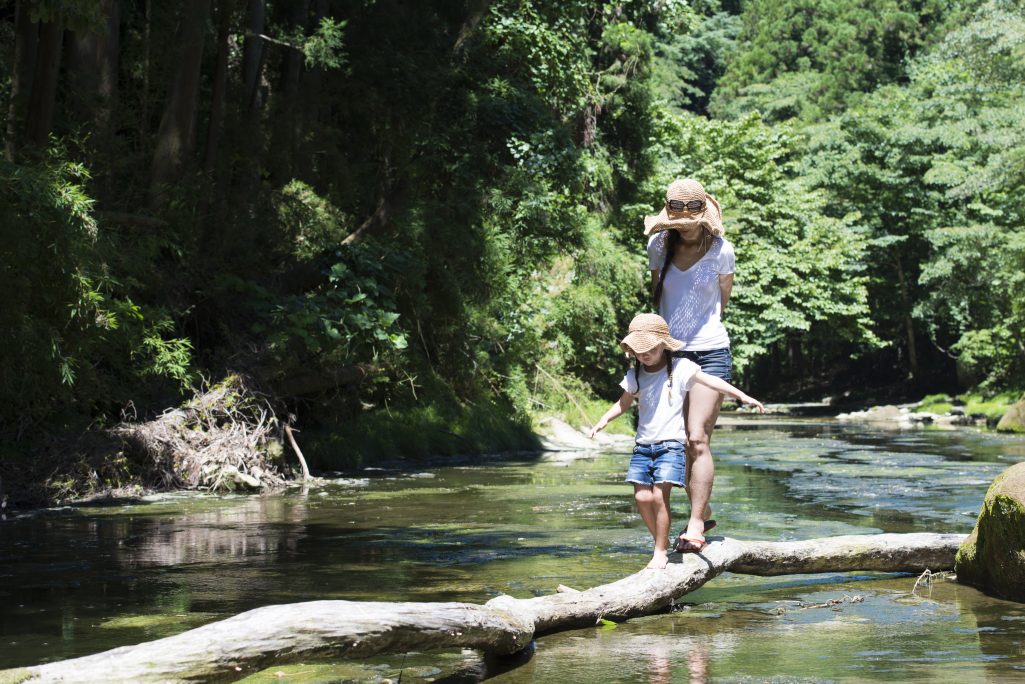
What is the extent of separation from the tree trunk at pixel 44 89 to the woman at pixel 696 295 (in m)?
7.77

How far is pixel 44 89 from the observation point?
1203cm

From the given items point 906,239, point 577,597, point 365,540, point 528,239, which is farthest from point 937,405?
point 577,597

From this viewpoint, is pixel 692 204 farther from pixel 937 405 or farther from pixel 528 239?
pixel 937 405

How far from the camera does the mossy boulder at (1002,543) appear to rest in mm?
6117

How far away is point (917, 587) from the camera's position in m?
6.68

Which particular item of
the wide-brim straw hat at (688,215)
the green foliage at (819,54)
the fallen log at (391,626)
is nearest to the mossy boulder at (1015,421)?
the fallen log at (391,626)

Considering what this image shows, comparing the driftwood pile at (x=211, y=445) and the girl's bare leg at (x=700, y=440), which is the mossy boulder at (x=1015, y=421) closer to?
the driftwood pile at (x=211, y=445)

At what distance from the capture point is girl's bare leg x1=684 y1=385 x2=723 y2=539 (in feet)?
20.6

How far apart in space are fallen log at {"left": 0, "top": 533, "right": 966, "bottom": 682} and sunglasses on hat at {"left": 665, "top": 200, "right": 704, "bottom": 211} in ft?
5.73

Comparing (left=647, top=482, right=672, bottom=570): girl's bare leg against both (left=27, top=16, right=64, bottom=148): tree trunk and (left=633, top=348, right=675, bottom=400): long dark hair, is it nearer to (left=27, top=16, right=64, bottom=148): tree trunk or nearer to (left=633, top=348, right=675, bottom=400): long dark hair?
(left=633, top=348, right=675, bottom=400): long dark hair

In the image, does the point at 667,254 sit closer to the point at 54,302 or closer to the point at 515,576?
the point at 515,576

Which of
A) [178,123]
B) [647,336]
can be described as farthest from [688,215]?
[178,123]

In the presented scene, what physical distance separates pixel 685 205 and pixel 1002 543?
2.37 meters

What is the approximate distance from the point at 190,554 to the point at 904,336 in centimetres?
4678
